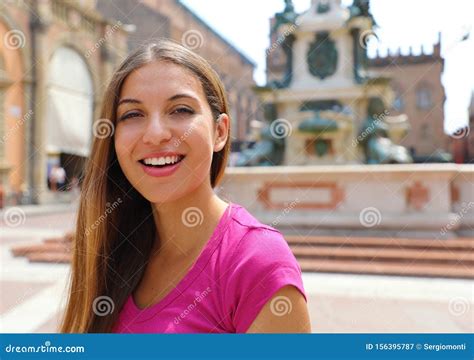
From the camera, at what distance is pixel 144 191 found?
49.4 inches

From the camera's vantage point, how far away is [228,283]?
1.04 metres

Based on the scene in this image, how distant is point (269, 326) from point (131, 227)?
65 centimetres

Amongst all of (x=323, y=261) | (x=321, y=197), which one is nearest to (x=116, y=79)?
(x=323, y=261)

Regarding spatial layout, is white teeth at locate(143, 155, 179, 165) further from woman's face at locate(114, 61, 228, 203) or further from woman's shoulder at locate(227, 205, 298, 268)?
woman's shoulder at locate(227, 205, 298, 268)

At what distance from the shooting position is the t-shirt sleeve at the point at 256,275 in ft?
3.24

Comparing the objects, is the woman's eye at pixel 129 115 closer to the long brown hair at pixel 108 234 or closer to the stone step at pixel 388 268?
the long brown hair at pixel 108 234

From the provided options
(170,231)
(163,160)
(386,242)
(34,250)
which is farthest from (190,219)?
(34,250)

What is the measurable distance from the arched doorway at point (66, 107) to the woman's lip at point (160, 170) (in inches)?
729

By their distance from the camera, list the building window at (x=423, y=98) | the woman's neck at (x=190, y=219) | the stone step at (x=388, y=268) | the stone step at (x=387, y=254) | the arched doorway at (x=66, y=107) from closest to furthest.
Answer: the woman's neck at (x=190, y=219) < the stone step at (x=388, y=268) < the stone step at (x=387, y=254) < the arched doorway at (x=66, y=107) < the building window at (x=423, y=98)

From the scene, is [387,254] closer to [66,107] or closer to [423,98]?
[66,107]

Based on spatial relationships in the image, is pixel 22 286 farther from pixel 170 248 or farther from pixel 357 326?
pixel 170 248

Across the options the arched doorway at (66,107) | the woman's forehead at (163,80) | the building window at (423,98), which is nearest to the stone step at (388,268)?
the woman's forehead at (163,80)

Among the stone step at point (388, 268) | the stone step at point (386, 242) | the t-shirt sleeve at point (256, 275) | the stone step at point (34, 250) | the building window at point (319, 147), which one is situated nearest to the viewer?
the t-shirt sleeve at point (256, 275)

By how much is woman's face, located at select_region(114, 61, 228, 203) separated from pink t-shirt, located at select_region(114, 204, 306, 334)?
18 cm
